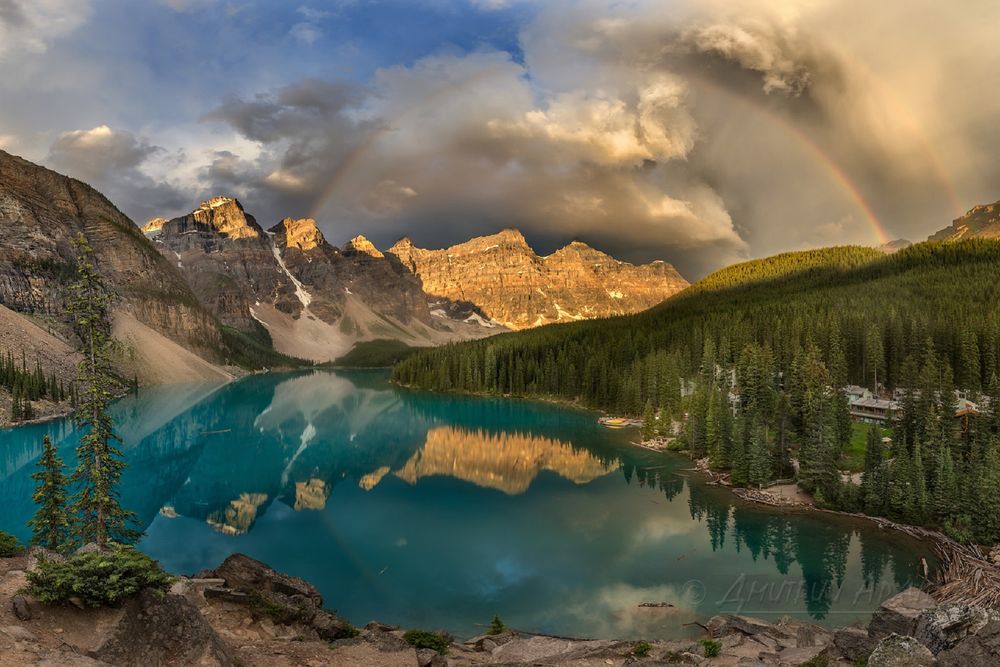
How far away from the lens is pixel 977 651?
38.7 ft

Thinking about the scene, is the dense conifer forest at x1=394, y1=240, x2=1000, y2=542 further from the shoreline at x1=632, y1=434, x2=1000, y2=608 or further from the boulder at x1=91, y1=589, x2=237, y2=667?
the boulder at x1=91, y1=589, x2=237, y2=667

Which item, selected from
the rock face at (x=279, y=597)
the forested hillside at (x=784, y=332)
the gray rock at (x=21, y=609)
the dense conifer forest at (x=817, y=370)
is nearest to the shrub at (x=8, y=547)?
the rock face at (x=279, y=597)

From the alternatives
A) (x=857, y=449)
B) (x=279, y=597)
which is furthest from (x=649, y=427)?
(x=279, y=597)

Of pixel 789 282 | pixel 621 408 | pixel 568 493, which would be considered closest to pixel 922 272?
pixel 789 282

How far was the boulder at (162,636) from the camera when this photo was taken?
43.9 feet

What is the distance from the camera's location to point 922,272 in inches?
5620

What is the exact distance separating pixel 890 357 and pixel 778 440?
51870mm

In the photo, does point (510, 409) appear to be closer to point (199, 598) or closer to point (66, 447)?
point (66, 447)

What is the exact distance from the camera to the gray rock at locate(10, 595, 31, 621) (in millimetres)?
13062

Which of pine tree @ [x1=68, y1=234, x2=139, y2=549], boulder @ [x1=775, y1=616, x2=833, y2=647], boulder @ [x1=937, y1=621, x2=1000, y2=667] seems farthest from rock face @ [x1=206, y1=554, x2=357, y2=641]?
boulder @ [x1=937, y1=621, x2=1000, y2=667]

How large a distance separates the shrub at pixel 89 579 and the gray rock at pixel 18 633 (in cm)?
82

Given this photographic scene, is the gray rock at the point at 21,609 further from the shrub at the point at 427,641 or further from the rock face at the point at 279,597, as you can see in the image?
the shrub at the point at 427,641

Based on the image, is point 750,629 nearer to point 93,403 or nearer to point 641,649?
point 641,649

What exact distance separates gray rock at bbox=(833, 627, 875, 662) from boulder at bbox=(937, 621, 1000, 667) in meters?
3.88
